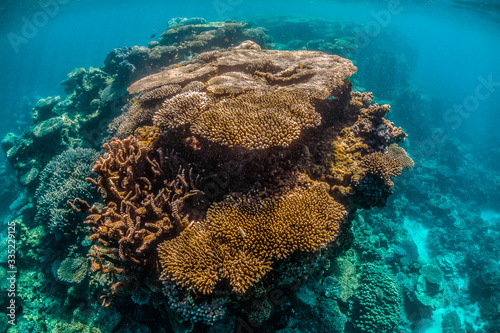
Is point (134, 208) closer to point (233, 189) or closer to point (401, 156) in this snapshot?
point (233, 189)

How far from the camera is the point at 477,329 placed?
12.2 metres

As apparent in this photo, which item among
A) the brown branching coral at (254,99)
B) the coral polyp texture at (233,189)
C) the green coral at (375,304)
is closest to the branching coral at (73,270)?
the coral polyp texture at (233,189)

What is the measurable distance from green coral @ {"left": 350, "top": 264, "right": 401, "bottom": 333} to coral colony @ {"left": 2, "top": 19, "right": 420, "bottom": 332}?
0.33ft

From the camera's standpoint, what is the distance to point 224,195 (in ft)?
Answer: 14.6

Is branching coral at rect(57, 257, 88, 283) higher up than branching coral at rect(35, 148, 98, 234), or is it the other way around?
branching coral at rect(35, 148, 98, 234)

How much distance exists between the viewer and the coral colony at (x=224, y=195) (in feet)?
12.1

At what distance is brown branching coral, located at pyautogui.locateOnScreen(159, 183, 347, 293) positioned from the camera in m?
3.48

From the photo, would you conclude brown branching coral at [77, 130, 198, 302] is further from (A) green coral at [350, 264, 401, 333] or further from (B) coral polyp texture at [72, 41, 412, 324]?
A: (A) green coral at [350, 264, 401, 333]

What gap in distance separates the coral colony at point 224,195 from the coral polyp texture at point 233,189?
0.08 ft

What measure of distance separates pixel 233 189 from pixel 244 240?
3.68ft

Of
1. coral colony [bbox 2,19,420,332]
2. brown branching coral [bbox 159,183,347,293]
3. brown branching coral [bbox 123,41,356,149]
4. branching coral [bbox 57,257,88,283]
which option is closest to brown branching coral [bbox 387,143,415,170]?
coral colony [bbox 2,19,420,332]

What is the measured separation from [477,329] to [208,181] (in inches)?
679

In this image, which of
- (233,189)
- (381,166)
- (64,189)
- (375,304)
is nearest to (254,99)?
(233,189)

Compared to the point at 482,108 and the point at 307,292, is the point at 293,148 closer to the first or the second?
the point at 307,292
